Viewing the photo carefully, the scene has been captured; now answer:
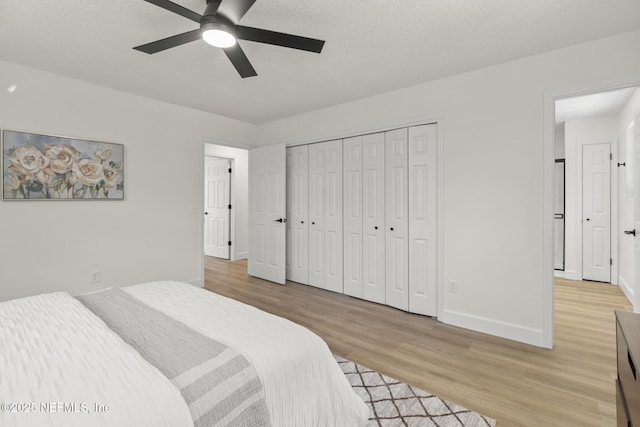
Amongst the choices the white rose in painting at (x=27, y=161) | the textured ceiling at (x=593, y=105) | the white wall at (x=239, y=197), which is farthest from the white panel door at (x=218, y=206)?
the textured ceiling at (x=593, y=105)

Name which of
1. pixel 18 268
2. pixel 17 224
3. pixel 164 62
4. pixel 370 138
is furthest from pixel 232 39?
pixel 18 268

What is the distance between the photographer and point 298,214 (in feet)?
14.9

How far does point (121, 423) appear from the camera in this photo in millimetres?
841

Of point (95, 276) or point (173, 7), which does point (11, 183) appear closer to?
point (95, 276)

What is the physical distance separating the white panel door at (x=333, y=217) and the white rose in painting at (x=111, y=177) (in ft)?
8.09

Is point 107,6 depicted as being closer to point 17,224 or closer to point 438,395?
point 17,224

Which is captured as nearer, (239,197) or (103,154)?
(103,154)

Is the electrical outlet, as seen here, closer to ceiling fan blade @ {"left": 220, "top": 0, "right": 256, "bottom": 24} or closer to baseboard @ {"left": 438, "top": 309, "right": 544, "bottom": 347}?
ceiling fan blade @ {"left": 220, "top": 0, "right": 256, "bottom": 24}

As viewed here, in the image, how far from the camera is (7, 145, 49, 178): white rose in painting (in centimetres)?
289

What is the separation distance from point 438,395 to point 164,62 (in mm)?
3412

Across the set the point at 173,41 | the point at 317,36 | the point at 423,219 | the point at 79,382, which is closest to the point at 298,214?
the point at 423,219

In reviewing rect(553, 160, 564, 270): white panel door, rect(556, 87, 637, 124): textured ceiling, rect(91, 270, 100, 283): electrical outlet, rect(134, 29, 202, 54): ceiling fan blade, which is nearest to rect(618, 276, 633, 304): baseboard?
rect(553, 160, 564, 270): white panel door

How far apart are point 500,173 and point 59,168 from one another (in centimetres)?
428

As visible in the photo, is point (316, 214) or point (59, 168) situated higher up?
point (59, 168)
